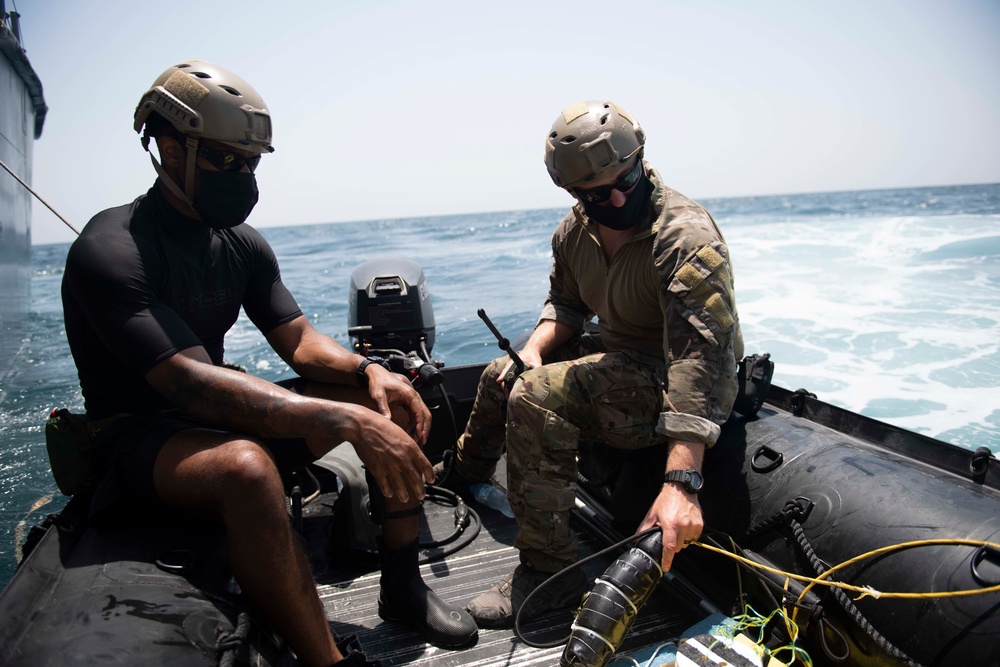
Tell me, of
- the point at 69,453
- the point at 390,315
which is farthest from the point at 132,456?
the point at 390,315

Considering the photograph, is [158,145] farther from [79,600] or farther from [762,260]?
[762,260]

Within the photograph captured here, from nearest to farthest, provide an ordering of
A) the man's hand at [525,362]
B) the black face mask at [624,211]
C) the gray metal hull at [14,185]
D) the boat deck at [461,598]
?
the boat deck at [461,598]
the black face mask at [624,211]
the man's hand at [525,362]
the gray metal hull at [14,185]

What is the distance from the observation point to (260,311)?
2.83 metres

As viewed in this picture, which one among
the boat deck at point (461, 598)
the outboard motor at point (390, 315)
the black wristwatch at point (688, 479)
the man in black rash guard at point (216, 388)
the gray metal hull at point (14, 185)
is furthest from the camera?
the gray metal hull at point (14, 185)

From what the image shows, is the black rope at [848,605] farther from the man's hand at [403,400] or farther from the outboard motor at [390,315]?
the outboard motor at [390,315]

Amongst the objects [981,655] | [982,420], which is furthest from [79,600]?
[982,420]

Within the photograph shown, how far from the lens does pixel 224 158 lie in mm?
2289

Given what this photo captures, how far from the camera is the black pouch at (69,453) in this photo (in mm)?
2092

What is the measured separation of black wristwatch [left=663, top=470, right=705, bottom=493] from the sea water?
3149 mm

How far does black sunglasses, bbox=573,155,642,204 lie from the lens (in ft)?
8.31

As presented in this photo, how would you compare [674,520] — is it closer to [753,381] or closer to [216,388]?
[753,381]

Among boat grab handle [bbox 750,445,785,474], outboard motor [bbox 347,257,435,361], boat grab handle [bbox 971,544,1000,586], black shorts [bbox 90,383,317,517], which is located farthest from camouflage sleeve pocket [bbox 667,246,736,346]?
outboard motor [bbox 347,257,435,361]

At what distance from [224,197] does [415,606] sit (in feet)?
5.13

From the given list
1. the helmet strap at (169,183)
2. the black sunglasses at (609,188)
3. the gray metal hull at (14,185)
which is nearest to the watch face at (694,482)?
the black sunglasses at (609,188)
